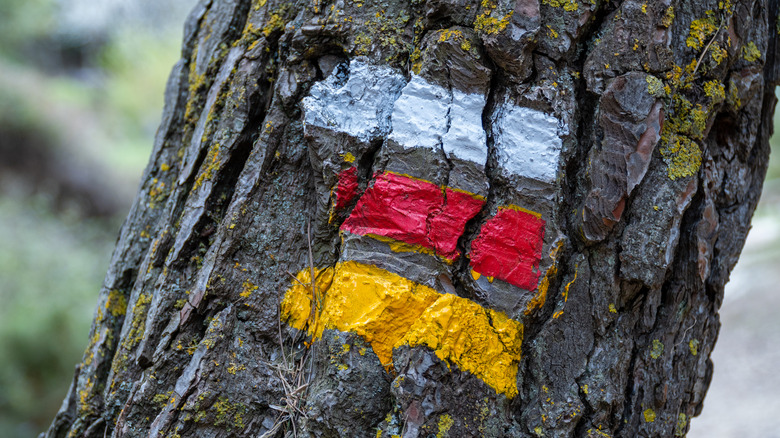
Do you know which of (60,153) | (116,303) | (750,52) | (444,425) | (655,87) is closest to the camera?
(444,425)

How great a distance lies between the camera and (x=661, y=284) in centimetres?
135

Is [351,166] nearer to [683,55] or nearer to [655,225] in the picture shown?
[655,225]

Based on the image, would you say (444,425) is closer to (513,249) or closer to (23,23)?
(513,249)

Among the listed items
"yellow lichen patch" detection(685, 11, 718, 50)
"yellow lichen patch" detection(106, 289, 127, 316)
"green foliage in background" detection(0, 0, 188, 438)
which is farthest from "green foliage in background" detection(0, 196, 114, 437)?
"yellow lichen patch" detection(685, 11, 718, 50)

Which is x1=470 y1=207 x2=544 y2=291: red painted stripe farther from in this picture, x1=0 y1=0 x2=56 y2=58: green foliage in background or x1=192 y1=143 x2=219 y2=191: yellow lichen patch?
x1=0 y1=0 x2=56 y2=58: green foliage in background

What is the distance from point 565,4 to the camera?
4.24ft

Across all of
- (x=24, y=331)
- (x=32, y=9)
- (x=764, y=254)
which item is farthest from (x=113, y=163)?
(x=764, y=254)

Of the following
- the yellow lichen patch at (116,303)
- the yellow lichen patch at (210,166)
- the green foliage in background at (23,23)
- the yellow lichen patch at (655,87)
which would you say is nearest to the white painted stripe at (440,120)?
the yellow lichen patch at (655,87)

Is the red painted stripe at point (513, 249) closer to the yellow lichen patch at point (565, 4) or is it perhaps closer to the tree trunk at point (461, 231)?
the tree trunk at point (461, 231)

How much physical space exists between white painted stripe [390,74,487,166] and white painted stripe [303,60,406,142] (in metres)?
0.05

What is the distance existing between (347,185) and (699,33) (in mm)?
1028

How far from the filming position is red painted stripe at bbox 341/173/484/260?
4.23 feet

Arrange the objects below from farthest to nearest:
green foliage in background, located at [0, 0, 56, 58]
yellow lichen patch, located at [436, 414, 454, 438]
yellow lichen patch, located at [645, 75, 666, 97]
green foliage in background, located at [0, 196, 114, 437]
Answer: green foliage in background, located at [0, 0, 56, 58] → green foliage in background, located at [0, 196, 114, 437] → yellow lichen patch, located at [645, 75, 666, 97] → yellow lichen patch, located at [436, 414, 454, 438]

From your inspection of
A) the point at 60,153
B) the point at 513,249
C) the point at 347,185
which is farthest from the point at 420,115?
the point at 60,153
